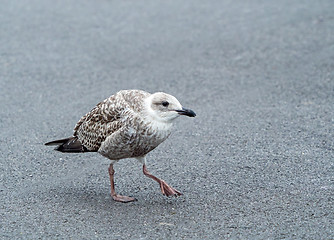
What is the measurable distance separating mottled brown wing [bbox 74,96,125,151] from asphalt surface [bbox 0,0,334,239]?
0.51 m

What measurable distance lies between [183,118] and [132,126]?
2.45 metres

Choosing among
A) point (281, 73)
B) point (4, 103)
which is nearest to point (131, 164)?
point (4, 103)

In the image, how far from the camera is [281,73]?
27.3 feet

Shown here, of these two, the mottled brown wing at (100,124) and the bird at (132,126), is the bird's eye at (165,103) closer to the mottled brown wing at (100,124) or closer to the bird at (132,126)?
the bird at (132,126)

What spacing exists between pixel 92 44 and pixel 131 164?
459cm

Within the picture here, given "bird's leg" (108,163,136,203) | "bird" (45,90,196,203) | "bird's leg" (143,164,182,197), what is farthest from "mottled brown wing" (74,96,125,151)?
"bird's leg" (143,164,182,197)

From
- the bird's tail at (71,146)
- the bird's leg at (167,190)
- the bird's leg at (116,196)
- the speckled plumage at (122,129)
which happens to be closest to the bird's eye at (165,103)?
the speckled plumage at (122,129)

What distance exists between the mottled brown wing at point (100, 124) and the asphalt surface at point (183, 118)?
0.51 m

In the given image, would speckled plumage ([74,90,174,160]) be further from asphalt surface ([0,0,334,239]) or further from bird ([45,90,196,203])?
asphalt surface ([0,0,334,239])

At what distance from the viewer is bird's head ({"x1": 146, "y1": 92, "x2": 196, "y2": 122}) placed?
4672 millimetres

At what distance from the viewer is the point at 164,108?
4.69 metres

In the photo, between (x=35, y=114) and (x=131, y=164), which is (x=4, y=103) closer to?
(x=35, y=114)

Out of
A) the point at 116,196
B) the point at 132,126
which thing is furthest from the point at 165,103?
the point at 116,196

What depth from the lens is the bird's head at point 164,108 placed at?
4.67 m
